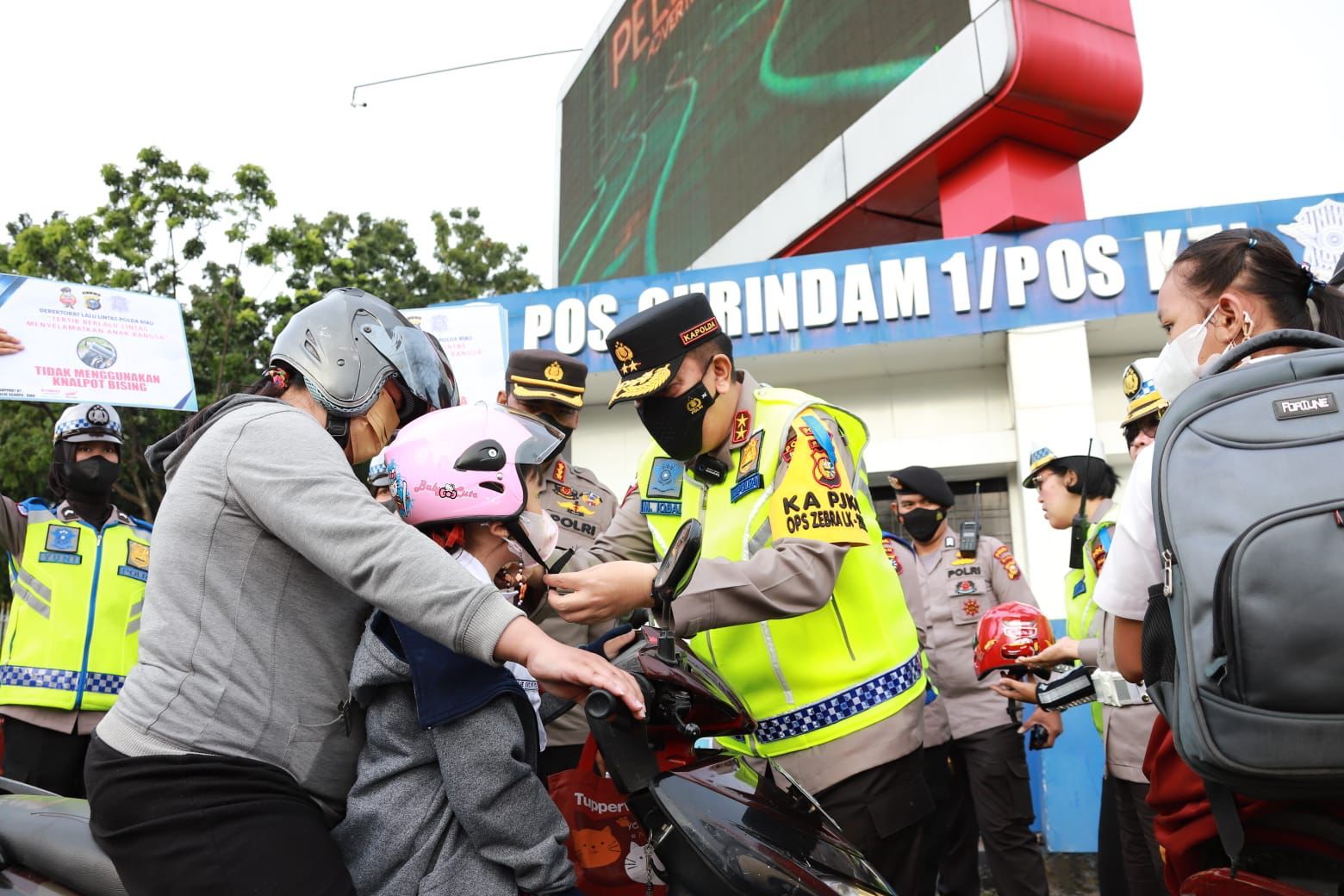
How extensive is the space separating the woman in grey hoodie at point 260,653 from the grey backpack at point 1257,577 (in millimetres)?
808

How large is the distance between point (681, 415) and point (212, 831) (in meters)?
1.41

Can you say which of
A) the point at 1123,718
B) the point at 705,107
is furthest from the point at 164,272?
the point at 1123,718

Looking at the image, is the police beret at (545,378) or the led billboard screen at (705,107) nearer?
the police beret at (545,378)

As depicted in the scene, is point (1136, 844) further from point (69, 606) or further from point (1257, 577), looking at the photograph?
point (69, 606)

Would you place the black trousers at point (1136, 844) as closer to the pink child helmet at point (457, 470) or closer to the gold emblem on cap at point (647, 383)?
the gold emblem on cap at point (647, 383)

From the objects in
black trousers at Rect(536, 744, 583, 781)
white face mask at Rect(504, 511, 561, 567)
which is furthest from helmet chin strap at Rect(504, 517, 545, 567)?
black trousers at Rect(536, 744, 583, 781)

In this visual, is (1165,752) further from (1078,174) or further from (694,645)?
(1078,174)

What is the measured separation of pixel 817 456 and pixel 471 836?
1.14 meters

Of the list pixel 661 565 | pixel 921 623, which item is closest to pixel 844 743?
pixel 661 565

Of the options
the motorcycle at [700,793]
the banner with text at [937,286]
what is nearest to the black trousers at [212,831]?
the motorcycle at [700,793]

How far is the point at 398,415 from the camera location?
207cm

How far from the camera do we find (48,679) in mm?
4105

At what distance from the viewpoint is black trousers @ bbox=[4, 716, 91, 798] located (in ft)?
13.2

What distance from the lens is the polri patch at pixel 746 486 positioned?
91.9 inches
